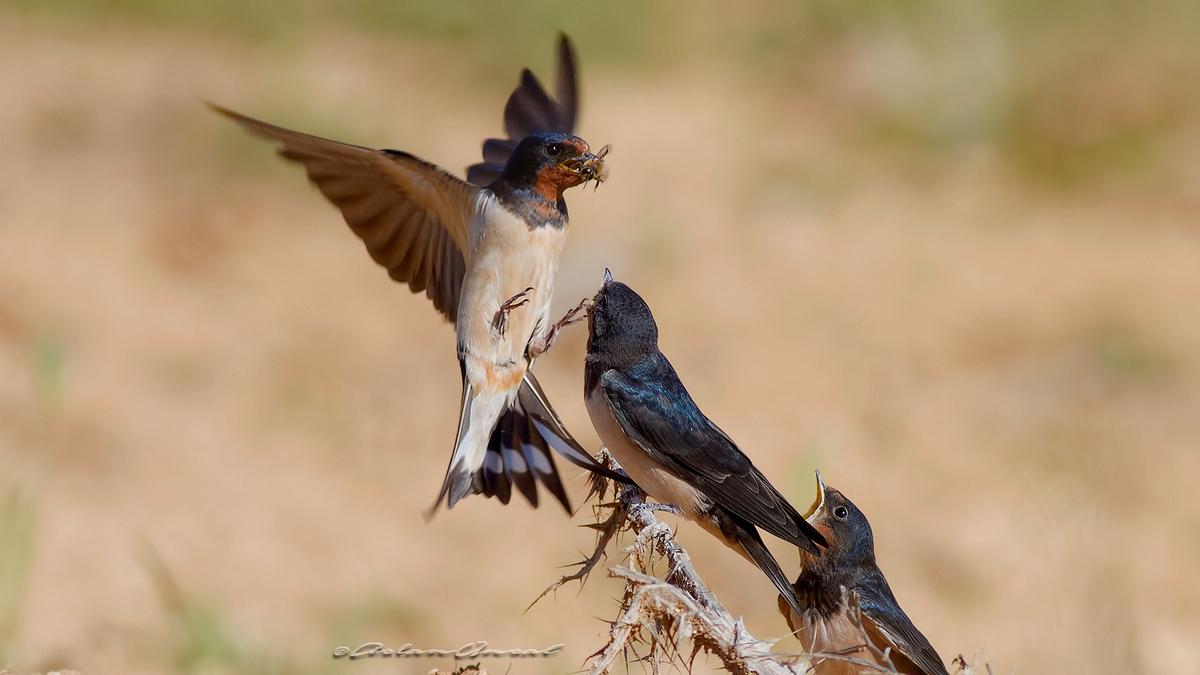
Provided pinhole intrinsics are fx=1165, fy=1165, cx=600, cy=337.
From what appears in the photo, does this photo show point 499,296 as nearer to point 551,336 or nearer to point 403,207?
point 551,336

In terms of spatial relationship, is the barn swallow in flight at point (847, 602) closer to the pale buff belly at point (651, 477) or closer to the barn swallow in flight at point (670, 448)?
the barn swallow in flight at point (670, 448)

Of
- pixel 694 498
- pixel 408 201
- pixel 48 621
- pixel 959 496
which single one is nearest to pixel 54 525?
pixel 48 621

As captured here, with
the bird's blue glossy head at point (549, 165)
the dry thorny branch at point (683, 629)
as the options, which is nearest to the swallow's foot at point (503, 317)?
the bird's blue glossy head at point (549, 165)

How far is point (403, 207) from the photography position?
386 cm

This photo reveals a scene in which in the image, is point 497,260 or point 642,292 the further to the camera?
point 642,292

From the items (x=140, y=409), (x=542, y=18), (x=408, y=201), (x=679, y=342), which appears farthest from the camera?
(x=542, y=18)

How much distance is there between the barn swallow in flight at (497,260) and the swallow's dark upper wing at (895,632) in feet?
3.01

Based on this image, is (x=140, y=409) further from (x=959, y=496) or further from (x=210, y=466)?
(x=959, y=496)

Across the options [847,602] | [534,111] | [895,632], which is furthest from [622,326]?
[534,111]

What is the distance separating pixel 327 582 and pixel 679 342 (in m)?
3.52

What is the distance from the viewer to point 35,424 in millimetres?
6398

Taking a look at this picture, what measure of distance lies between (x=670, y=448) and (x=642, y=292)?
5566mm

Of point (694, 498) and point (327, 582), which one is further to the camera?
point (327, 582)
